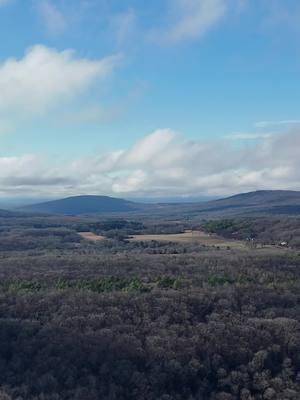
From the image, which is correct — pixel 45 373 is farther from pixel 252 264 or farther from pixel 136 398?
pixel 252 264

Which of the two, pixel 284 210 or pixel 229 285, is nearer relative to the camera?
pixel 229 285

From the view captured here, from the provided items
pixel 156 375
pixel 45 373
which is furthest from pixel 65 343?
pixel 156 375

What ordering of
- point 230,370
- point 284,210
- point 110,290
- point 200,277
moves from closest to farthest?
point 230,370 < point 110,290 < point 200,277 < point 284,210

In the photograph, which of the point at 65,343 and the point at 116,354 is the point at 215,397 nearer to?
the point at 116,354

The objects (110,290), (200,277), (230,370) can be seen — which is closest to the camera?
(230,370)

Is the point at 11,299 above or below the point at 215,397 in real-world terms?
above

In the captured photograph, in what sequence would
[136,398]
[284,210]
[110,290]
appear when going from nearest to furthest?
[136,398] → [110,290] → [284,210]

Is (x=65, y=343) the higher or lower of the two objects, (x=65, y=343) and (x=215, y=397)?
the higher

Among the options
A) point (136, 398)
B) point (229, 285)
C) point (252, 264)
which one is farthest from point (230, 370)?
point (252, 264)

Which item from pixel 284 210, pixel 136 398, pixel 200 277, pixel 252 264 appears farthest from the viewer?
pixel 284 210

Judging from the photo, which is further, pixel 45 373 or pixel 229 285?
pixel 229 285
